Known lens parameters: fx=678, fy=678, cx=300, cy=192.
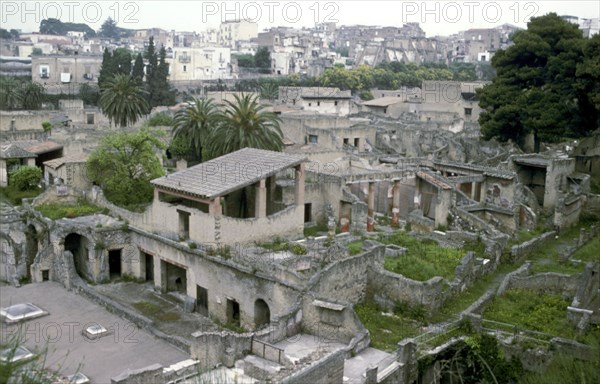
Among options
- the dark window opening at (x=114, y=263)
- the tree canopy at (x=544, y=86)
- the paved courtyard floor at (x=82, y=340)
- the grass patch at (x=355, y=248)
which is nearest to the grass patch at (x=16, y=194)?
the dark window opening at (x=114, y=263)

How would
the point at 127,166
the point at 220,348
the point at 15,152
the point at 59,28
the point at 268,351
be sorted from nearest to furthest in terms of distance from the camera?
the point at 220,348, the point at 268,351, the point at 127,166, the point at 15,152, the point at 59,28

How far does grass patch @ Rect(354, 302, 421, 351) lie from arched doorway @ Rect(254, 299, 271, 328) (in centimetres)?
336

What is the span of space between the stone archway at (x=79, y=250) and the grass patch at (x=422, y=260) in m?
13.9

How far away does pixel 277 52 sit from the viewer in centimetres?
12838

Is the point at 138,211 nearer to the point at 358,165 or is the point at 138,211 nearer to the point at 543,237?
the point at 358,165

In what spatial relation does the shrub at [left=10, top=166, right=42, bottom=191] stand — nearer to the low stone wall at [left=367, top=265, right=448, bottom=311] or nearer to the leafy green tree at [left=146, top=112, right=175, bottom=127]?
the leafy green tree at [left=146, top=112, right=175, bottom=127]

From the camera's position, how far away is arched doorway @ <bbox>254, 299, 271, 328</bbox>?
25.4m

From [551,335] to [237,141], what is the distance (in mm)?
21840

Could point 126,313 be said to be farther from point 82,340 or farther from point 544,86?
point 544,86

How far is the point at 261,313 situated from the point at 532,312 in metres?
10.0

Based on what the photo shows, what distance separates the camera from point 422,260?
95.1ft

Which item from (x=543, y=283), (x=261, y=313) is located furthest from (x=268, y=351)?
(x=543, y=283)

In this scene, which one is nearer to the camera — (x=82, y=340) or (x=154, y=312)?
(x=82, y=340)

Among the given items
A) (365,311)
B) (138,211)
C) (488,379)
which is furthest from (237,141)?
(488,379)
